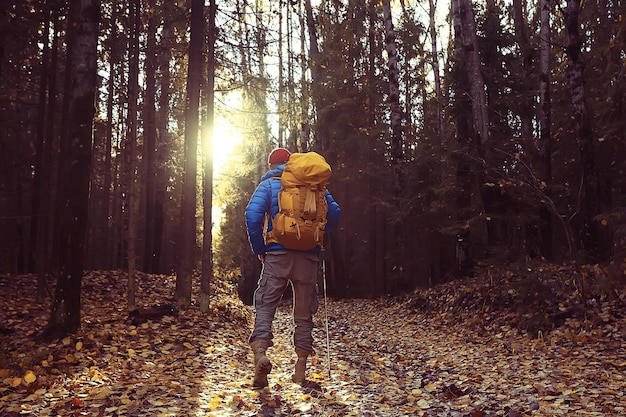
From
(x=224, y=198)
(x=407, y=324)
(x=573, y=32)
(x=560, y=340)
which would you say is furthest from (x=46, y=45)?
(x=560, y=340)

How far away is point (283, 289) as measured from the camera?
18.2 ft

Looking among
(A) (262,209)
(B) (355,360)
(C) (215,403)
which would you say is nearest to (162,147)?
(B) (355,360)

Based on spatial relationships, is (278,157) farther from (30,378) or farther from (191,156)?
(191,156)

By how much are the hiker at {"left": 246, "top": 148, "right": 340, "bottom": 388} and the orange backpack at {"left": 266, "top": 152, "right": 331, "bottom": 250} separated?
0.21ft

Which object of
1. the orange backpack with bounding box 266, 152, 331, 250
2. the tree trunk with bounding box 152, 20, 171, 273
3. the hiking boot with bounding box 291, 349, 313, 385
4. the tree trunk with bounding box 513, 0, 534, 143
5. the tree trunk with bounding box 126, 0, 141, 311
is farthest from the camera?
the tree trunk with bounding box 152, 20, 171, 273

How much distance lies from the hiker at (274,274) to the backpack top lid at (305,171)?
57mm

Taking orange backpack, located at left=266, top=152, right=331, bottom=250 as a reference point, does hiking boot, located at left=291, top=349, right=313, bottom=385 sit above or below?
below

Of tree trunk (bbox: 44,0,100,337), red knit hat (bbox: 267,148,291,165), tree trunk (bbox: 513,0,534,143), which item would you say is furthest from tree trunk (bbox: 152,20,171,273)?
red knit hat (bbox: 267,148,291,165)

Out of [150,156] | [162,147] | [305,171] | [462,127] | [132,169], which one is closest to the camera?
[305,171]

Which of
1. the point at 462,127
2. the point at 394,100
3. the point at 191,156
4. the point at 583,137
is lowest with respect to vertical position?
the point at 191,156

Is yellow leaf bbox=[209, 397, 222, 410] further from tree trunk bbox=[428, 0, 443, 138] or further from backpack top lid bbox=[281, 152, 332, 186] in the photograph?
tree trunk bbox=[428, 0, 443, 138]

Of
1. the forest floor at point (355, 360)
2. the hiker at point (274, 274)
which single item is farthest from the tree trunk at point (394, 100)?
the hiker at point (274, 274)

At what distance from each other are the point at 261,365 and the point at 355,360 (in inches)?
101

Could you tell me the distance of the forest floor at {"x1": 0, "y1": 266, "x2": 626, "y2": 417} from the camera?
464cm
